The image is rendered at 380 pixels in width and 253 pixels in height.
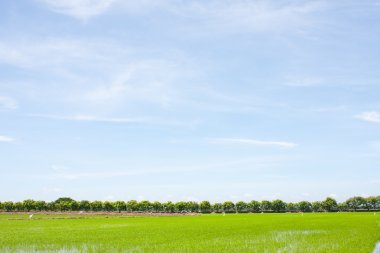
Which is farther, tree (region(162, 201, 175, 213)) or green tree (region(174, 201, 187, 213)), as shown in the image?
tree (region(162, 201, 175, 213))

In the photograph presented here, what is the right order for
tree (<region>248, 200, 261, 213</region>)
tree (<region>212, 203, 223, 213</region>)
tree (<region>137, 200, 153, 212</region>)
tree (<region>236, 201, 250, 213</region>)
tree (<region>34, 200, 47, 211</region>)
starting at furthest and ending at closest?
tree (<region>212, 203, 223, 213</region>)
tree (<region>236, 201, 250, 213</region>)
tree (<region>137, 200, 153, 212</region>)
tree (<region>248, 200, 261, 213</region>)
tree (<region>34, 200, 47, 211</region>)

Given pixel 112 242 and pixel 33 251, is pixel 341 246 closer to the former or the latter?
pixel 112 242

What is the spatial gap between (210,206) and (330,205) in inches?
1170

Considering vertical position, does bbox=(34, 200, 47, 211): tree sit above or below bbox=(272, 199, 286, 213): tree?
above

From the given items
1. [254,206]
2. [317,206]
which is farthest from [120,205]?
[317,206]

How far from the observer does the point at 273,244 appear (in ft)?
55.8

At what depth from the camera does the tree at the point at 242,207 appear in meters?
96.1

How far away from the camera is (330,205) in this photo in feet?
299

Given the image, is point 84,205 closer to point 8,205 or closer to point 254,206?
point 8,205

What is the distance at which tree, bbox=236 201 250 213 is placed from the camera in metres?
96.1

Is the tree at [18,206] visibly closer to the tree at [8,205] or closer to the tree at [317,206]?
the tree at [8,205]

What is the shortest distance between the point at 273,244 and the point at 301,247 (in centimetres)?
155

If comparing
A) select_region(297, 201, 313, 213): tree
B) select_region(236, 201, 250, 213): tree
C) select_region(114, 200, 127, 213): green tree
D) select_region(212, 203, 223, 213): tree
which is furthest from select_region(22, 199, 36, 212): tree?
select_region(297, 201, 313, 213): tree

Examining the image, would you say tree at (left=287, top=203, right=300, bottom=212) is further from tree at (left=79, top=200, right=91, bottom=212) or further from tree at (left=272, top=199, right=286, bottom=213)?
tree at (left=79, top=200, right=91, bottom=212)
